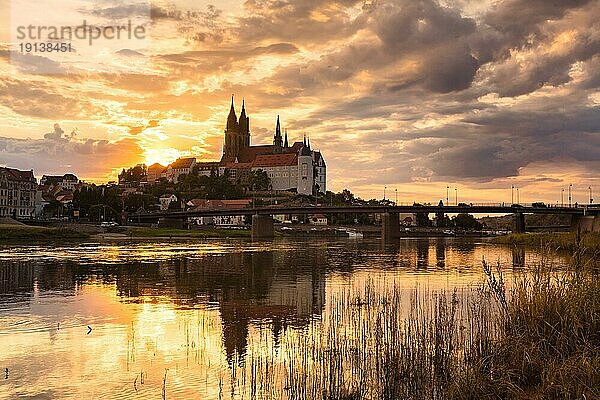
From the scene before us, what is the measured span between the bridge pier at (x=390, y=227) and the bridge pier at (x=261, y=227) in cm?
2699

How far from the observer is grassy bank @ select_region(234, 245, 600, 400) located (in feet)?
36.3

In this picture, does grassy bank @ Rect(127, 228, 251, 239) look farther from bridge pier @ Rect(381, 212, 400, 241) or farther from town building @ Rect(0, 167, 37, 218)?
town building @ Rect(0, 167, 37, 218)

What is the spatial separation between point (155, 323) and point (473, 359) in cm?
1256

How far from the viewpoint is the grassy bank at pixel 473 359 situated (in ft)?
36.3

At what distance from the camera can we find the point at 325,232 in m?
179

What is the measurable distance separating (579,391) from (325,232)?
170 metres

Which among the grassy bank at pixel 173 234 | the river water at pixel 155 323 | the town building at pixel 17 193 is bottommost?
the river water at pixel 155 323

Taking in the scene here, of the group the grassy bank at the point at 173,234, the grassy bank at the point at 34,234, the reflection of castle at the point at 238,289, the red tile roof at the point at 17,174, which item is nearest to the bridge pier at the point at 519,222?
the grassy bank at the point at 173,234

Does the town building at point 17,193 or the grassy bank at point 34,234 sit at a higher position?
the town building at point 17,193

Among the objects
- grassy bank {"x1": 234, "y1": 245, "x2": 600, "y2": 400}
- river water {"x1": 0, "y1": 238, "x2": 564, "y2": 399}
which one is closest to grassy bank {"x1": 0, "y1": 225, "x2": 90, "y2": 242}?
river water {"x1": 0, "y1": 238, "x2": 564, "y2": 399}

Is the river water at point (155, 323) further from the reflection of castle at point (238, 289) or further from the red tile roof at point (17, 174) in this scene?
the red tile roof at point (17, 174)

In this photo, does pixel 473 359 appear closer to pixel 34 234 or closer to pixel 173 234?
pixel 34 234

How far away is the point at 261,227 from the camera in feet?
472

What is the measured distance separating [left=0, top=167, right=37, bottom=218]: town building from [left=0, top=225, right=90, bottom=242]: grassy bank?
59513 mm
